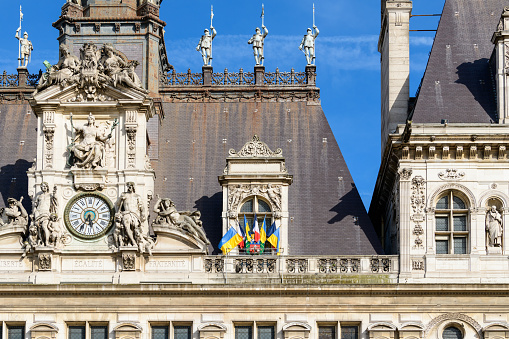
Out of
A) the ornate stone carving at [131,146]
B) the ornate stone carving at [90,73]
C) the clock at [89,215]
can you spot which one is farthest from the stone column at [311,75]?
the clock at [89,215]

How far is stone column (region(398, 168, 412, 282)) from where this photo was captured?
6356cm

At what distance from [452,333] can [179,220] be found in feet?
37.3

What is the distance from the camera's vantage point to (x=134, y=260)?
63.6 m

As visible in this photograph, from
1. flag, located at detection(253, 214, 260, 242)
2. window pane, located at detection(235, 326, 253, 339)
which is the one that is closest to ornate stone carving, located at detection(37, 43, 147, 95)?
flag, located at detection(253, 214, 260, 242)

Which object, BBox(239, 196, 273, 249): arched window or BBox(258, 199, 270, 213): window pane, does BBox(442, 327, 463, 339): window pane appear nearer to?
BBox(239, 196, 273, 249): arched window

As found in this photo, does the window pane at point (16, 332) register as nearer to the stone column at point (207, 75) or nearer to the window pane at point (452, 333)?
the stone column at point (207, 75)

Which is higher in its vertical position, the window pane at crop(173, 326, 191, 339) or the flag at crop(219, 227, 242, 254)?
the flag at crop(219, 227, 242, 254)

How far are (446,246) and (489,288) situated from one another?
250 cm

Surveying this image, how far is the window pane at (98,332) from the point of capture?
63.2 m

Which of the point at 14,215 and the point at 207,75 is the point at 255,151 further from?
the point at 14,215

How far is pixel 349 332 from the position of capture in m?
63.2

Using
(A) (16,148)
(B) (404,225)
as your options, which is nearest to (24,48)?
(A) (16,148)

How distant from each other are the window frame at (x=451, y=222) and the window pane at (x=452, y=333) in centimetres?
300

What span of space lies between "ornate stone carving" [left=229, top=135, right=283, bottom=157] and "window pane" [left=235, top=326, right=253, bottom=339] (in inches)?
277
